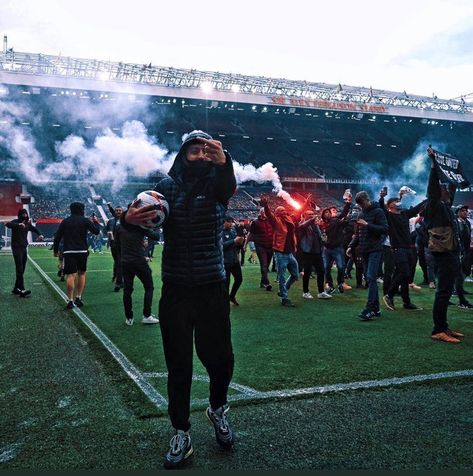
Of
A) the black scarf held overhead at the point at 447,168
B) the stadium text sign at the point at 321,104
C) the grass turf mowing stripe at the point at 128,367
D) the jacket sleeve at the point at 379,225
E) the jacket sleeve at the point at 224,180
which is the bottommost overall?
the grass turf mowing stripe at the point at 128,367

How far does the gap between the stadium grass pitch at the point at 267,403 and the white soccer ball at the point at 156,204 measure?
4.65 ft

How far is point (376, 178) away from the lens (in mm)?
50656

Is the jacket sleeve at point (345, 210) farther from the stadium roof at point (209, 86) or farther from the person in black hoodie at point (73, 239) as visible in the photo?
the stadium roof at point (209, 86)

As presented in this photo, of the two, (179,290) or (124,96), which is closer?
(179,290)

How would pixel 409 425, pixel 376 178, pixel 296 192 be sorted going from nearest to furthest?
1. pixel 409 425
2. pixel 296 192
3. pixel 376 178

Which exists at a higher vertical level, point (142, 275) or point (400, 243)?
point (400, 243)

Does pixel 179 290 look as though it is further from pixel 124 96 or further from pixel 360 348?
pixel 124 96

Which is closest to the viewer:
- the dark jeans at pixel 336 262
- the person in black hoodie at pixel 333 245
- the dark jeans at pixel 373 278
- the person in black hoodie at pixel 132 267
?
the person in black hoodie at pixel 132 267

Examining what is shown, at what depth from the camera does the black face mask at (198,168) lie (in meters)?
3.12

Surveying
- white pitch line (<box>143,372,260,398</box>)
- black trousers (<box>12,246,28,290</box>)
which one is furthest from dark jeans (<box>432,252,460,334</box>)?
black trousers (<box>12,246,28,290</box>)

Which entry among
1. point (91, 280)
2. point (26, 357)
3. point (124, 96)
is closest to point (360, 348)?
point (26, 357)

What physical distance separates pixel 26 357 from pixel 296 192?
42246mm

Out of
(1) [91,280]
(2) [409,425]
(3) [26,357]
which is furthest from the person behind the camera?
(1) [91,280]

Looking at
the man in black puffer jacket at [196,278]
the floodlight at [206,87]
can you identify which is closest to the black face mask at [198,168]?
the man in black puffer jacket at [196,278]
